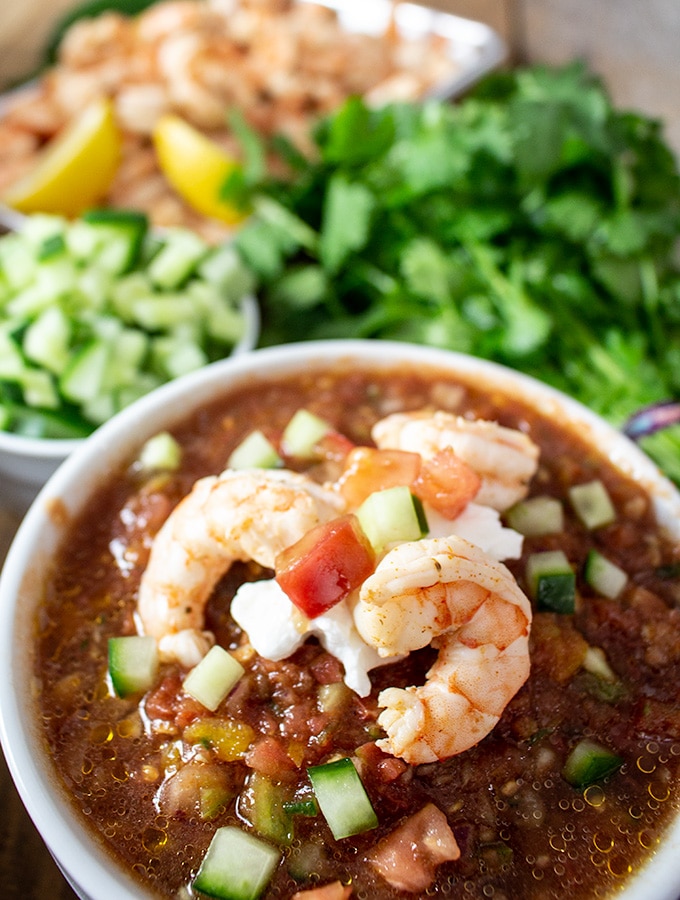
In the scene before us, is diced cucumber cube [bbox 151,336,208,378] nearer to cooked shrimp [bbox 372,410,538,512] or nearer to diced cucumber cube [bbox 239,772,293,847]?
cooked shrimp [bbox 372,410,538,512]

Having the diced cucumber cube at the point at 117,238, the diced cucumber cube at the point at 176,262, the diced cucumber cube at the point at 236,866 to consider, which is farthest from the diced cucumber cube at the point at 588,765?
the diced cucumber cube at the point at 117,238

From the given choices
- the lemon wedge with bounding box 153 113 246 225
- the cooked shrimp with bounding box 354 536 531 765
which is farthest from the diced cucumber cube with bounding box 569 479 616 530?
the lemon wedge with bounding box 153 113 246 225

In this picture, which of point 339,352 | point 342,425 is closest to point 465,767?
point 342,425

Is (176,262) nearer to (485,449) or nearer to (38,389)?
(38,389)

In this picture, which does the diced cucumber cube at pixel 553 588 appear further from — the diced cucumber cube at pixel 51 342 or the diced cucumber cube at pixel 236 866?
the diced cucumber cube at pixel 51 342

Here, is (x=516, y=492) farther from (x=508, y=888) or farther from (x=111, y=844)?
(x=111, y=844)

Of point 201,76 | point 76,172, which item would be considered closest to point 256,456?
point 76,172
